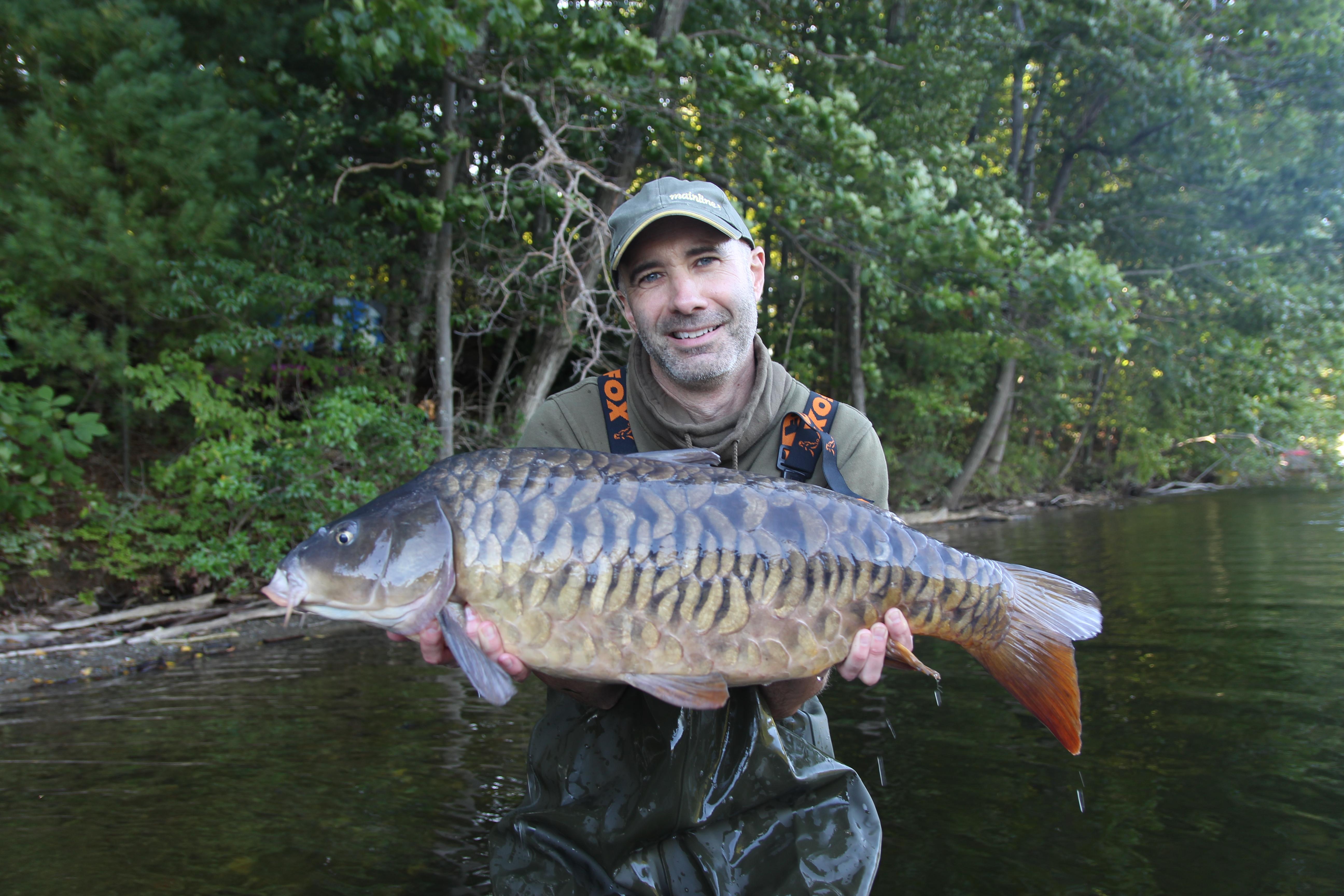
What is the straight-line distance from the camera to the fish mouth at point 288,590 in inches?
74.4

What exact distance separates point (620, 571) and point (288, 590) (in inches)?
30.0

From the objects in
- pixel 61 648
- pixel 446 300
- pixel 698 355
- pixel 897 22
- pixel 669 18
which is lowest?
pixel 61 648

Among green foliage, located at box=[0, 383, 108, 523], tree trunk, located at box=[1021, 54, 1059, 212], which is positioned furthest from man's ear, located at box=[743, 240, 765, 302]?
tree trunk, located at box=[1021, 54, 1059, 212]

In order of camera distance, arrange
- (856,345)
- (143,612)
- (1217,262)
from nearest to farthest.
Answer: (143,612) < (856,345) < (1217,262)

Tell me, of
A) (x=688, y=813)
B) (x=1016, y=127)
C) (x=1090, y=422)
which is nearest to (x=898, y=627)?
(x=688, y=813)

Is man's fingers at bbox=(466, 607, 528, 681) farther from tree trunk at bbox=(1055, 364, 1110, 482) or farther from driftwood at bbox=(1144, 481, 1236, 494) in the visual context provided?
driftwood at bbox=(1144, 481, 1236, 494)

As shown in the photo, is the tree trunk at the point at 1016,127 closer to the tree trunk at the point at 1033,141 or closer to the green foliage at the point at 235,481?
the tree trunk at the point at 1033,141

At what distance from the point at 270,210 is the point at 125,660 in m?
4.23

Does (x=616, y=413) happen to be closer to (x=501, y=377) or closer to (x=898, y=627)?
(x=898, y=627)

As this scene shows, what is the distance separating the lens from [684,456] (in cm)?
220

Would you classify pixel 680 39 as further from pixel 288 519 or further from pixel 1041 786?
pixel 1041 786

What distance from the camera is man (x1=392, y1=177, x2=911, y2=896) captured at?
8.05 feet

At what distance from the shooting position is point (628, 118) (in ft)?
26.1

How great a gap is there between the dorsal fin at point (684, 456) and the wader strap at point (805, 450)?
0.47 metres
